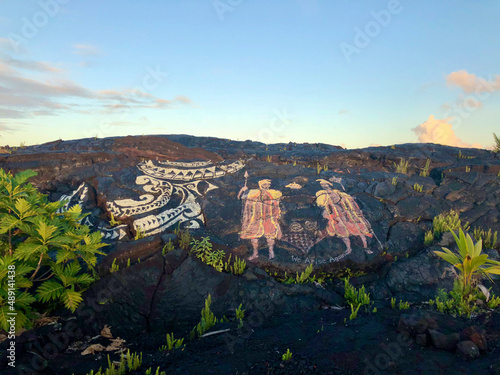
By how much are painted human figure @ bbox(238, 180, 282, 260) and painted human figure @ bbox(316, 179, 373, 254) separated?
125cm

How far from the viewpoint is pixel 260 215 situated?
7.86m

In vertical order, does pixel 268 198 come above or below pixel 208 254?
above

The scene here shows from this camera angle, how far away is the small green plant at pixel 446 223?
301 inches

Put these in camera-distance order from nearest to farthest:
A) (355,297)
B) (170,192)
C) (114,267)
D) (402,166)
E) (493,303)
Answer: (493,303), (114,267), (355,297), (170,192), (402,166)

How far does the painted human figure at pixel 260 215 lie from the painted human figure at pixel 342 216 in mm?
1255

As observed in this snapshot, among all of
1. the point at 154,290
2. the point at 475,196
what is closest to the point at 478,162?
the point at 475,196

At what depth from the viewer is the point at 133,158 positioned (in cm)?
1006

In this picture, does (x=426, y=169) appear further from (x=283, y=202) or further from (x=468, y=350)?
(x=468, y=350)

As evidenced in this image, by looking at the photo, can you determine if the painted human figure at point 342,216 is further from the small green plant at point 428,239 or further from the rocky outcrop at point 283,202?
the small green plant at point 428,239

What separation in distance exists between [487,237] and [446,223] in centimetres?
96

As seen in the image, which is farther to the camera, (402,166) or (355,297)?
(402,166)

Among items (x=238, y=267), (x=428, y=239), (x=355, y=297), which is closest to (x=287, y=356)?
(x=238, y=267)

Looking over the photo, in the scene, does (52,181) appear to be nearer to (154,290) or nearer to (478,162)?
(154,290)

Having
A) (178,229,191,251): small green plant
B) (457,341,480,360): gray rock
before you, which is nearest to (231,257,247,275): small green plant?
(178,229,191,251): small green plant
